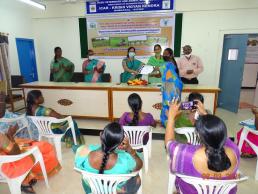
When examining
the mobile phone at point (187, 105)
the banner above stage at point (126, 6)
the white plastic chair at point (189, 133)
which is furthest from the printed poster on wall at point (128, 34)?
the mobile phone at point (187, 105)

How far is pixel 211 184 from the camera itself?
1167 mm

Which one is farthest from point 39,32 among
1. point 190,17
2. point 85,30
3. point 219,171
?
point 219,171

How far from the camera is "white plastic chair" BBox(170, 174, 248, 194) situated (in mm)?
1145

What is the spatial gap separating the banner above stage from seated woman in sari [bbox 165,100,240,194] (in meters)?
4.48

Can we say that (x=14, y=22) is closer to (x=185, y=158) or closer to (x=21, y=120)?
(x=21, y=120)

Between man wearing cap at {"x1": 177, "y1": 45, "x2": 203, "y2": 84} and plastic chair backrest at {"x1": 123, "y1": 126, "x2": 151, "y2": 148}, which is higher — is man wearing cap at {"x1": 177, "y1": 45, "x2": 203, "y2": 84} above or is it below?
above

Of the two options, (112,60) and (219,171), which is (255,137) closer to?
(219,171)

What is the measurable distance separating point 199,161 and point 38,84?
12.3 feet

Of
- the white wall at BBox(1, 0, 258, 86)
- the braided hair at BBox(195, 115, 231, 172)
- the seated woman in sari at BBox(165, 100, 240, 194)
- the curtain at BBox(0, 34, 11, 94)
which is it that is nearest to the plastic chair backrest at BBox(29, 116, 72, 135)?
the seated woman in sari at BBox(165, 100, 240, 194)

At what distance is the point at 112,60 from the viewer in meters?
5.65

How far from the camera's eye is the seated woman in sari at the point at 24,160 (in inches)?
65.5

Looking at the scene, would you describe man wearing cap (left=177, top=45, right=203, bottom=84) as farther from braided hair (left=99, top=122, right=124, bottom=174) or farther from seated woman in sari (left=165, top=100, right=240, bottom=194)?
braided hair (left=99, top=122, right=124, bottom=174)

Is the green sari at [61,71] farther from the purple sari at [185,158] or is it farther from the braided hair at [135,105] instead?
the purple sari at [185,158]

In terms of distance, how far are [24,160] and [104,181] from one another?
3.15 ft
